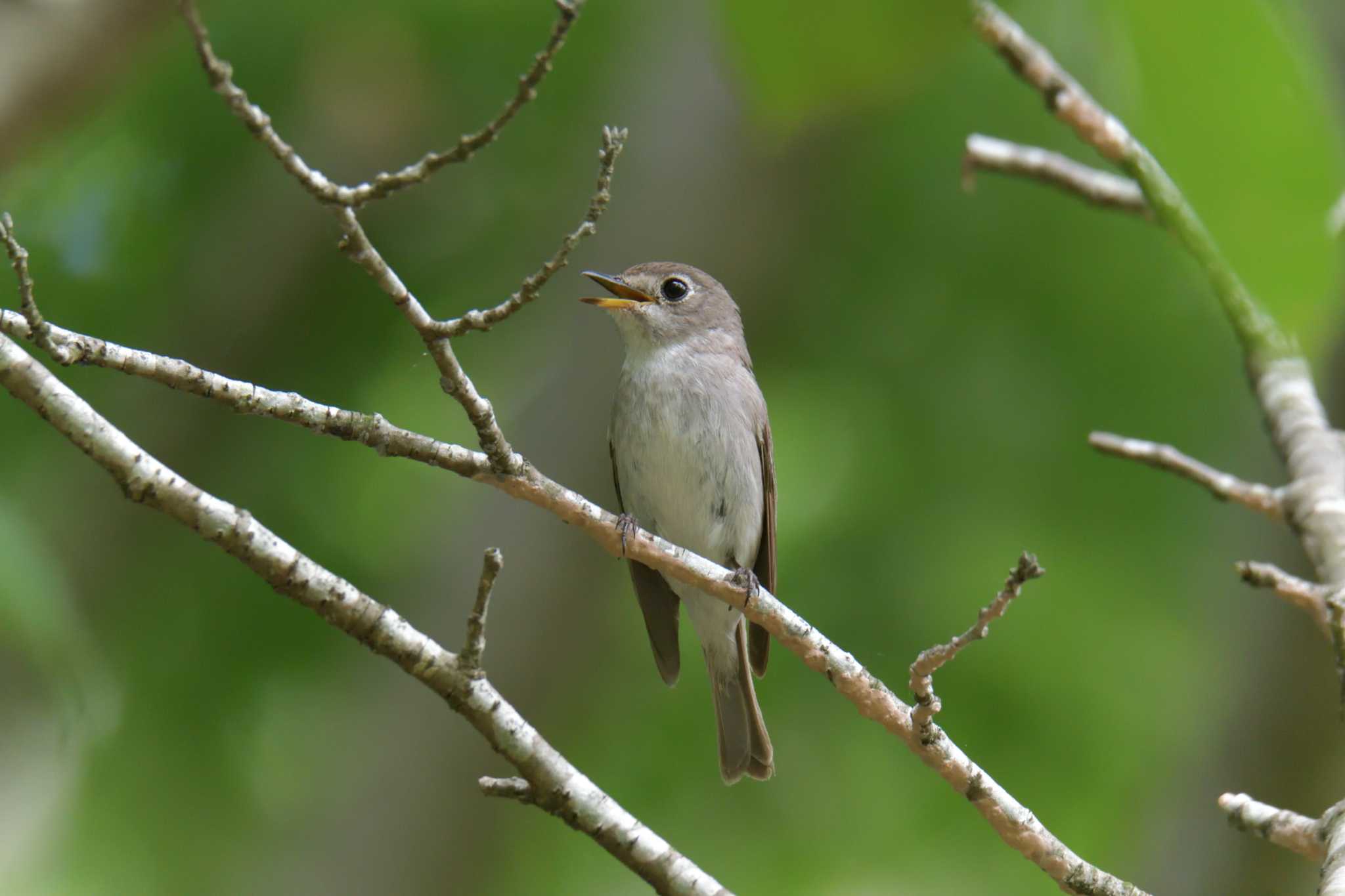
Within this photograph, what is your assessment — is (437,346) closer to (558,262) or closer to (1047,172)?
(558,262)

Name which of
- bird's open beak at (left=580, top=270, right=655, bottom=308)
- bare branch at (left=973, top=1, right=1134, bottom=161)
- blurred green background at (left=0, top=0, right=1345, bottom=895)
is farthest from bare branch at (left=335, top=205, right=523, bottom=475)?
blurred green background at (left=0, top=0, right=1345, bottom=895)

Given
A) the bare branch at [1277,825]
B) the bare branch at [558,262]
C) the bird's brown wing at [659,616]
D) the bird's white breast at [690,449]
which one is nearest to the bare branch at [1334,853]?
the bare branch at [1277,825]

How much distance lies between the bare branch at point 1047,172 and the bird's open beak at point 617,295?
1527mm

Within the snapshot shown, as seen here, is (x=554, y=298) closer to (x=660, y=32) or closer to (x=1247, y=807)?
(x=660, y=32)

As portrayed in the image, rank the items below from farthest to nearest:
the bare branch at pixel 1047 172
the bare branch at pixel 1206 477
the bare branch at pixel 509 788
A: 1. the bare branch at pixel 1047 172
2. the bare branch at pixel 1206 477
3. the bare branch at pixel 509 788

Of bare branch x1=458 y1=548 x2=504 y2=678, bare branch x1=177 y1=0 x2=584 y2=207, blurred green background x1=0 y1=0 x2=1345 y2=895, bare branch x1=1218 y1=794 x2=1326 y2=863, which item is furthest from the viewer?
blurred green background x1=0 y1=0 x2=1345 y2=895

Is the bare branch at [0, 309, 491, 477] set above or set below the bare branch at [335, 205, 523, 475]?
below

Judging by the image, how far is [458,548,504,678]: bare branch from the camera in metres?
2.98

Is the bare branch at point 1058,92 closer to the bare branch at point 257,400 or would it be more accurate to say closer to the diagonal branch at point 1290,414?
the diagonal branch at point 1290,414

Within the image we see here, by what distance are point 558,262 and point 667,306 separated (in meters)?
3.66

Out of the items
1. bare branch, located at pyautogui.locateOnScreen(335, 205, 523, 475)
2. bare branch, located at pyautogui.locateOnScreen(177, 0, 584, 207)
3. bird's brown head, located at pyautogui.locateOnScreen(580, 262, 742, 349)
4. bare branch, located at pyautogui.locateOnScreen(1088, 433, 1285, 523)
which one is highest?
bird's brown head, located at pyautogui.locateOnScreen(580, 262, 742, 349)

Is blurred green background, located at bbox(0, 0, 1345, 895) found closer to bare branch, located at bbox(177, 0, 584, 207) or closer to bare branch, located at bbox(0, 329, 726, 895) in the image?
bare branch, located at bbox(0, 329, 726, 895)

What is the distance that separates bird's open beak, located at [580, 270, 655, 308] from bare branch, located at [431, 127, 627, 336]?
2649 millimetres

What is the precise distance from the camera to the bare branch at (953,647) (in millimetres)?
2848
